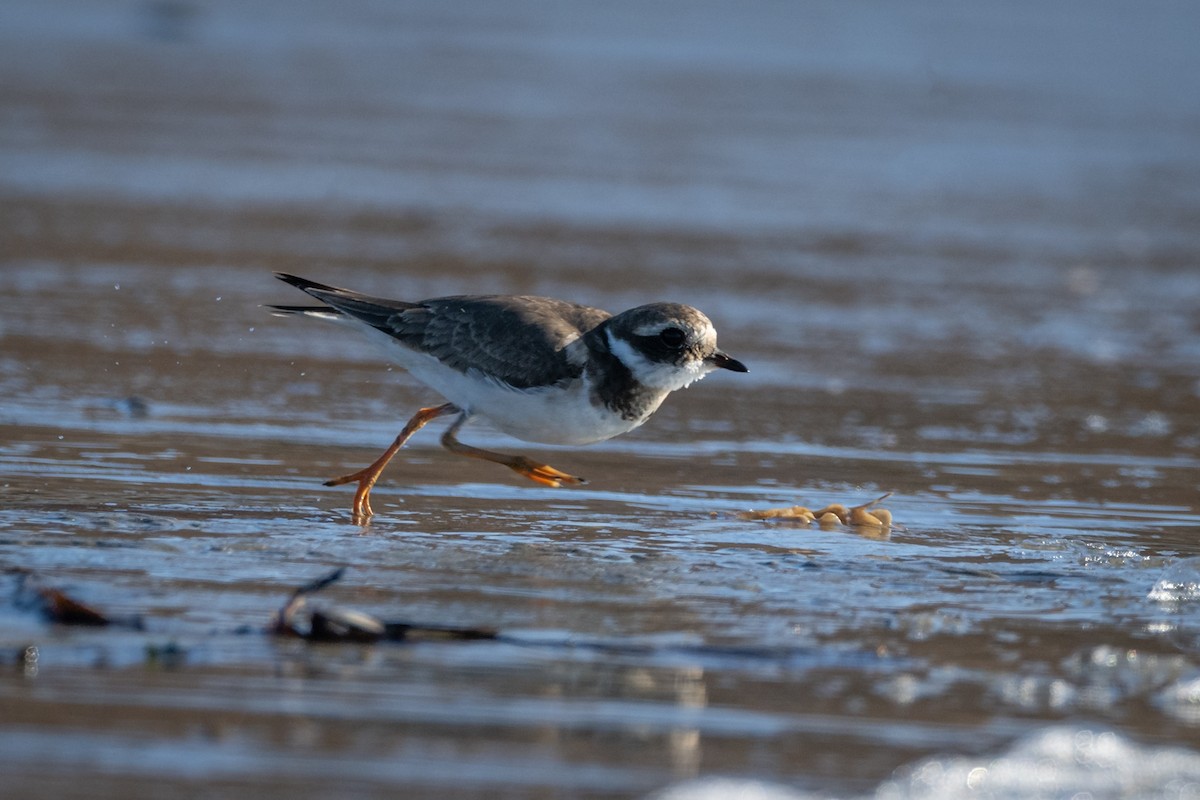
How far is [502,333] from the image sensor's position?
20.6ft

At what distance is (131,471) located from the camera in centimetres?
618

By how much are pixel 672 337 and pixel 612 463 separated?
1120 mm

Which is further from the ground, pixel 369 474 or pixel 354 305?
pixel 354 305

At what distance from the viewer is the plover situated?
6.04 meters

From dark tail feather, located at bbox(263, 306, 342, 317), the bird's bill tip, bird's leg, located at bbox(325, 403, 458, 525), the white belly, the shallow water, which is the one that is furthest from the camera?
dark tail feather, located at bbox(263, 306, 342, 317)

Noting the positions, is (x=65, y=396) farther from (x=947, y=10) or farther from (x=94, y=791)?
(x=947, y=10)

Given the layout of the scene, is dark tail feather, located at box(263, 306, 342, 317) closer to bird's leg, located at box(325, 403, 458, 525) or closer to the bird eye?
bird's leg, located at box(325, 403, 458, 525)

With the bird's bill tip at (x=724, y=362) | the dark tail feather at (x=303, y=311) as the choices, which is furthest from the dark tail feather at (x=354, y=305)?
the bird's bill tip at (x=724, y=362)

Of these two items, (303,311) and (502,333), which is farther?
(303,311)

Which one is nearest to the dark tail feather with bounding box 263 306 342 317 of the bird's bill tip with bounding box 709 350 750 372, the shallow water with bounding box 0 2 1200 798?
the shallow water with bounding box 0 2 1200 798

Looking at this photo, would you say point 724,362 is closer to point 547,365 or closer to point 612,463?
point 547,365

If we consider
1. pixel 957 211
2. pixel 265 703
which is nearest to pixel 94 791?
pixel 265 703

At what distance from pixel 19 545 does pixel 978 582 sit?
2841 millimetres

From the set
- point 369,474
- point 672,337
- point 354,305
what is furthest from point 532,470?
point 354,305
